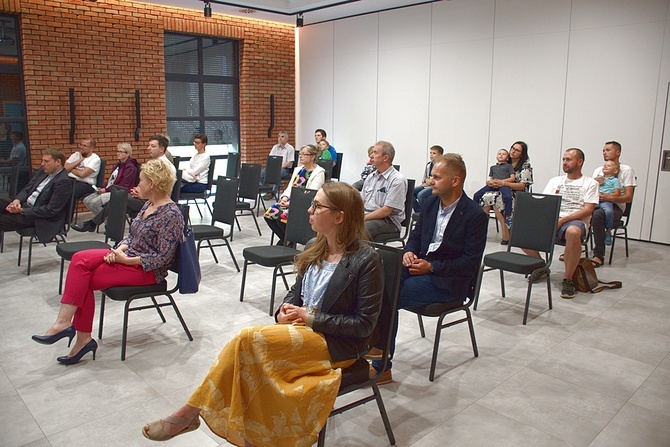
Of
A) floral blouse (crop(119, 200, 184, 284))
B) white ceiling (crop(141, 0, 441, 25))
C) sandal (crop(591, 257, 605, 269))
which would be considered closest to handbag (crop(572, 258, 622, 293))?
sandal (crop(591, 257, 605, 269))

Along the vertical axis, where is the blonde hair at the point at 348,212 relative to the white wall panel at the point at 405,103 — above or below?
below

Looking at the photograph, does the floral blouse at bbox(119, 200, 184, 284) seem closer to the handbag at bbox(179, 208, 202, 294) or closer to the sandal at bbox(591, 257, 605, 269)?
the handbag at bbox(179, 208, 202, 294)

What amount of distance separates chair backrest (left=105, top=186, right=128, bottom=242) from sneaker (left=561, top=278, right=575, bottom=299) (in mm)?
3659

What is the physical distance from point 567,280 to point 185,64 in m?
7.81

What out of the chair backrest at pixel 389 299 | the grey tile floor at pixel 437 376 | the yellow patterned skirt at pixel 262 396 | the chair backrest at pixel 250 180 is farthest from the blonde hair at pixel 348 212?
the chair backrest at pixel 250 180

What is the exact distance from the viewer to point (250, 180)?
7.12 m

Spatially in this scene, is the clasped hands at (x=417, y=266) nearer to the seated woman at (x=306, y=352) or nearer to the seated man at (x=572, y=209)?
the seated woman at (x=306, y=352)

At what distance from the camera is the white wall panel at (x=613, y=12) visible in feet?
21.4

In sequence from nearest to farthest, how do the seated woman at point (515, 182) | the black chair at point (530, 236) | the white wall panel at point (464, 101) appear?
the black chair at point (530, 236) < the seated woman at point (515, 182) < the white wall panel at point (464, 101)

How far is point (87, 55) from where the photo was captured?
335 inches

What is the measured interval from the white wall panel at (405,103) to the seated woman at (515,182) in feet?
8.22

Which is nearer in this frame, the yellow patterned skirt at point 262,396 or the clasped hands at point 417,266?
the yellow patterned skirt at point 262,396

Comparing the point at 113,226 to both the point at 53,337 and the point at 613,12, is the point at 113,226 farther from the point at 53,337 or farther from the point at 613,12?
the point at 613,12

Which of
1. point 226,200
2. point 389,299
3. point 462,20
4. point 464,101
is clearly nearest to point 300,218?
point 226,200
